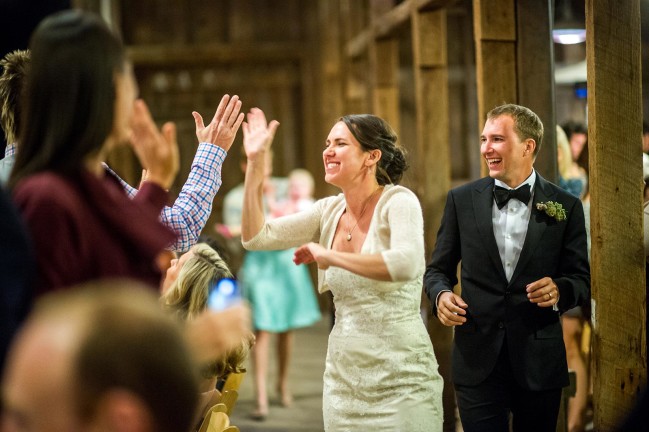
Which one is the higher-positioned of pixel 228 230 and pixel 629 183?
pixel 629 183

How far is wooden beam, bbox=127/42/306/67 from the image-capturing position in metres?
9.09

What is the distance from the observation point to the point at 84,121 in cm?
151

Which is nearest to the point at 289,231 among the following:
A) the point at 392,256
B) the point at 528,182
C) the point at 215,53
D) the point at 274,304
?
the point at 392,256

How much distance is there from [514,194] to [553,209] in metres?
0.15

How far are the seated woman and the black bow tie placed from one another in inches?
41.6

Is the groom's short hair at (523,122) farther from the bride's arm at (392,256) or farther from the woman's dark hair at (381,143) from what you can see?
the bride's arm at (392,256)

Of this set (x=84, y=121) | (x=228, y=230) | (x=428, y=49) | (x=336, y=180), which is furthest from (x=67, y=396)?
(x=228, y=230)

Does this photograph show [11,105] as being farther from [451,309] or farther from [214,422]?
[451,309]

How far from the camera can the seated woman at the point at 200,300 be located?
284cm

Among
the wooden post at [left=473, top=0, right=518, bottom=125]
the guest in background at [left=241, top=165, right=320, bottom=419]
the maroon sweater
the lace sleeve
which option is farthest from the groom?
the guest in background at [left=241, top=165, right=320, bottom=419]

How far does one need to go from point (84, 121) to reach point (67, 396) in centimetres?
64

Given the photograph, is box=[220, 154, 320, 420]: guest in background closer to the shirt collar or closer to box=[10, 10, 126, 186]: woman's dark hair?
the shirt collar

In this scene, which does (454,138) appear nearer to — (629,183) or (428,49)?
(428,49)

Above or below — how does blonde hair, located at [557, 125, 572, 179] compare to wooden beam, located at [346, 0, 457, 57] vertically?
below
